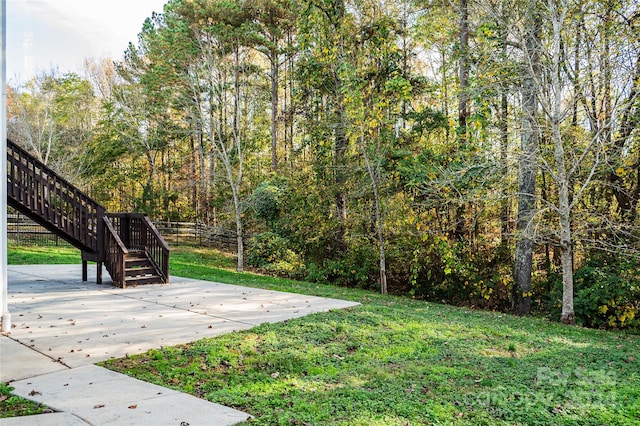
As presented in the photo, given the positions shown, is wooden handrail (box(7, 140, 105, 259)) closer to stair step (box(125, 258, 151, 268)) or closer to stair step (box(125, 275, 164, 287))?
stair step (box(125, 258, 151, 268))

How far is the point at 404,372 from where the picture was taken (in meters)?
4.43

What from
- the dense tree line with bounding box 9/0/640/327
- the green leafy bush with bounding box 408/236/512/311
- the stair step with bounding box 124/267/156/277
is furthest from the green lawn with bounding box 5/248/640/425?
the stair step with bounding box 124/267/156/277

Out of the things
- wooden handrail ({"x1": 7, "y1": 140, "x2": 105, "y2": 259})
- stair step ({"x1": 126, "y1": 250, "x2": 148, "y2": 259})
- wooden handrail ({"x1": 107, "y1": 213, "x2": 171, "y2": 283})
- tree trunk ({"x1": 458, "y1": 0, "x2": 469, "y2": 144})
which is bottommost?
stair step ({"x1": 126, "y1": 250, "x2": 148, "y2": 259})

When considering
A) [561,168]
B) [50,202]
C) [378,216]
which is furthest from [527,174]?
[50,202]

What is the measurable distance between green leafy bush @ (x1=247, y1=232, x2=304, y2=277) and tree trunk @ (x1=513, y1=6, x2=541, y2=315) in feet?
20.5

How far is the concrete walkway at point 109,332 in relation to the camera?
338cm

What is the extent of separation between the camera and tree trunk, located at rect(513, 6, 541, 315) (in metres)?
8.33

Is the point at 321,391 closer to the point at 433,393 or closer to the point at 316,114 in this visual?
the point at 433,393

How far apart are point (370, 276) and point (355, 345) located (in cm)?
765

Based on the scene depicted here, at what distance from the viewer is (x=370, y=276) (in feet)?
42.5

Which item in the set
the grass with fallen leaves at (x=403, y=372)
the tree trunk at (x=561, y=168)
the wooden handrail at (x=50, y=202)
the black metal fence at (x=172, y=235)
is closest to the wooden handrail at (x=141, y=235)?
the wooden handrail at (x=50, y=202)

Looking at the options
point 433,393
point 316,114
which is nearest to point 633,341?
point 433,393

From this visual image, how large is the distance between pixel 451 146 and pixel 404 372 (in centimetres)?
748

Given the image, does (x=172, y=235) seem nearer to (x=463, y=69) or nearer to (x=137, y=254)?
(x=137, y=254)
